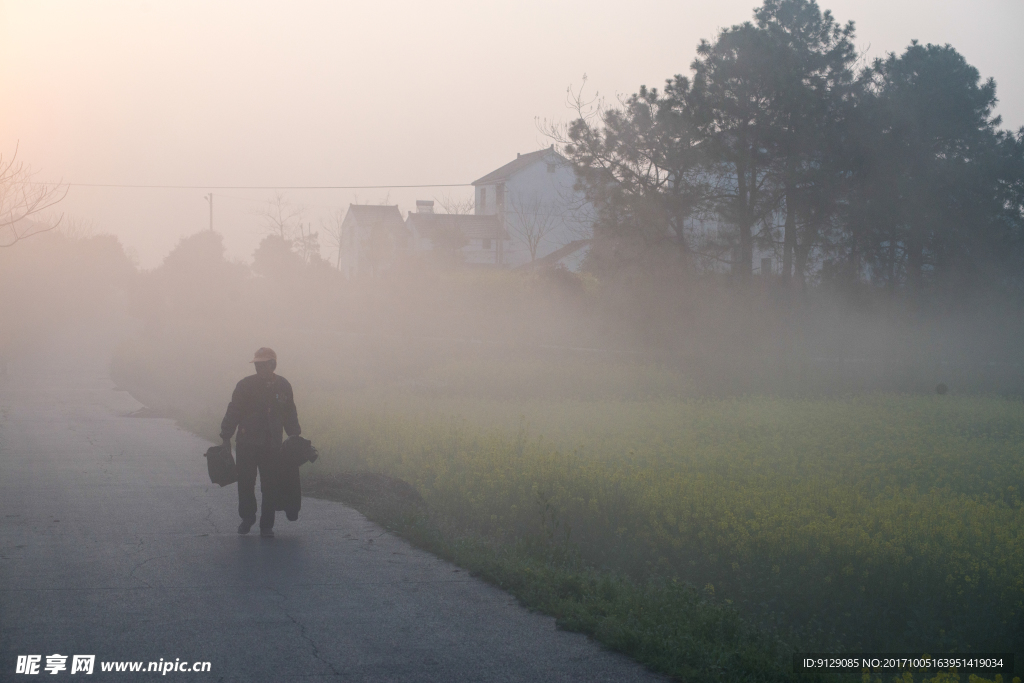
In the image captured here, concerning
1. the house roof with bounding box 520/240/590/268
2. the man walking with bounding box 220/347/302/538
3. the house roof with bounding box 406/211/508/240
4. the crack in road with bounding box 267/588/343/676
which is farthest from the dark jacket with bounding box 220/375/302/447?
the house roof with bounding box 406/211/508/240

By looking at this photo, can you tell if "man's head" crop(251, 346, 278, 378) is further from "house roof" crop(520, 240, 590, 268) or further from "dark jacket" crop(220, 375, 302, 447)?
"house roof" crop(520, 240, 590, 268)

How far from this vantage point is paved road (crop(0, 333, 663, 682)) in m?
5.50

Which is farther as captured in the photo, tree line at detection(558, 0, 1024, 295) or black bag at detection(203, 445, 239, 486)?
tree line at detection(558, 0, 1024, 295)

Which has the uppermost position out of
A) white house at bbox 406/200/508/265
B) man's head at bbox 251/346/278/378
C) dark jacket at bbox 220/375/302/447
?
white house at bbox 406/200/508/265

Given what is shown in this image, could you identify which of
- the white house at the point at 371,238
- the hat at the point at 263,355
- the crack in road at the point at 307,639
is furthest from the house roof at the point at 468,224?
the crack in road at the point at 307,639

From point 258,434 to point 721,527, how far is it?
496 centimetres

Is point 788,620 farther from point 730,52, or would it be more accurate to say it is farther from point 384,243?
point 384,243

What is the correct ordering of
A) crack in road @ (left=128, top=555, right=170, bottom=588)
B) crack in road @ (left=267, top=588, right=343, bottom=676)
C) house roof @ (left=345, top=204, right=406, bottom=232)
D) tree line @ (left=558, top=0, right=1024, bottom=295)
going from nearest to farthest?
crack in road @ (left=267, top=588, right=343, bottom=676) → crack in road @ (left=128, top=555, right=170, bottom=588) → tree line @ (left=558, top=0, right=1024, bottom=295) → house roof @ (left=345, top=204, right=406, bottom=232)

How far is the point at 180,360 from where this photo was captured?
38.1 meters

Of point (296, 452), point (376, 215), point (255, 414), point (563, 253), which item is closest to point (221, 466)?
point (255, 414)

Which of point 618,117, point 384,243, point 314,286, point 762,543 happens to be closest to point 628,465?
point 762,543

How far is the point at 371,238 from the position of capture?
67.4 meters

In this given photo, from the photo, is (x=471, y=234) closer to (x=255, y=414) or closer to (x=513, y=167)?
(x=513, y=167)

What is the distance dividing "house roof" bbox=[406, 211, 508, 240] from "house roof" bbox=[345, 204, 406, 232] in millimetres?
4111
